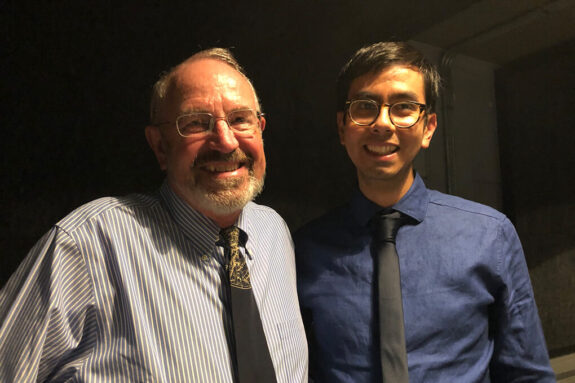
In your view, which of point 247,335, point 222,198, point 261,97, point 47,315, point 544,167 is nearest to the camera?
point 47,315

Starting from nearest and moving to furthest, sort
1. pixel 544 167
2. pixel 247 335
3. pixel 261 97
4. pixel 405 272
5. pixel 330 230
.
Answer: pixel 247 335 → pixel 405 272 → pixel 330 230 → pixel 261 97 → pixel 544 167

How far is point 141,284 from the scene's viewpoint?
1.02 metres

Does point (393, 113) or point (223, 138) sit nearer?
point (223, 138)

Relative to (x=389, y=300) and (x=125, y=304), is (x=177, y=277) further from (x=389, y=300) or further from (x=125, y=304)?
A: (x=389, y=300)

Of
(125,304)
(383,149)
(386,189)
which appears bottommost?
(125,304)

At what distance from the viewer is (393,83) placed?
1.32 meters

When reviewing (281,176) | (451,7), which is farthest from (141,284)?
(451,7)

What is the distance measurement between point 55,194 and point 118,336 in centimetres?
74

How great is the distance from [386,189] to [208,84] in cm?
64

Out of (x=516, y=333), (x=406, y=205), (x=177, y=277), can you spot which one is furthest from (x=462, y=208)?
(x=177, y=277)

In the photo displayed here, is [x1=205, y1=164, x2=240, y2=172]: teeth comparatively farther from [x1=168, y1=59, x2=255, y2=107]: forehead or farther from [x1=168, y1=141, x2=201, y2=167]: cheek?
[x1=168, y1=59, x2=255, y2=107]: forehead

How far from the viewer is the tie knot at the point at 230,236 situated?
1.17m

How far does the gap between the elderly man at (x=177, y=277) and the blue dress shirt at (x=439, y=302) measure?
12 centimetres

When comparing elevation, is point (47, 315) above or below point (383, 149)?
below
